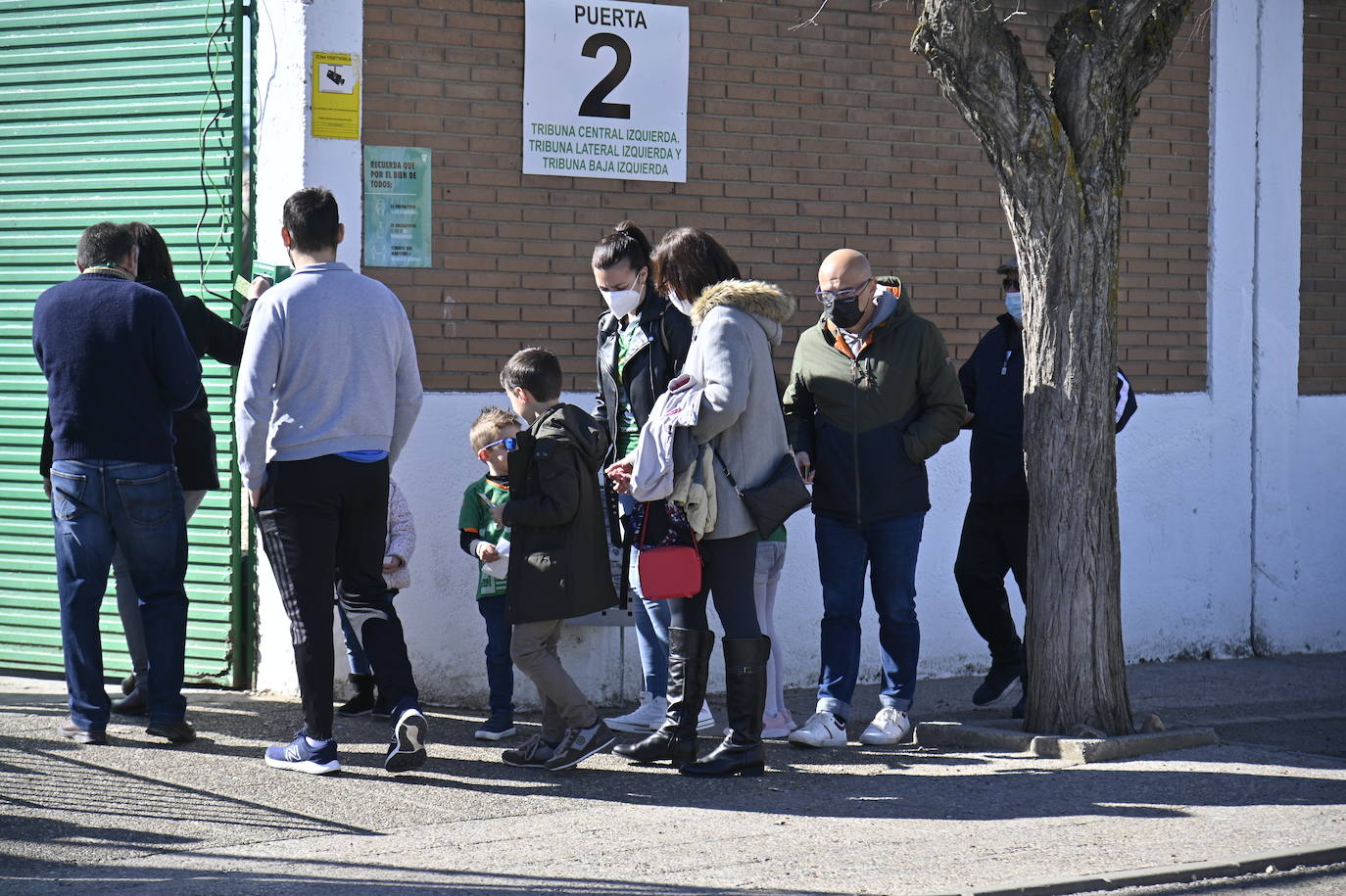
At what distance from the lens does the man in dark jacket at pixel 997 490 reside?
7324 millimetres

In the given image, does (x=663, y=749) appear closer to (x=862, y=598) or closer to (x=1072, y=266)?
(x=862, y=598)

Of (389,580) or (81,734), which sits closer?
(81,734)

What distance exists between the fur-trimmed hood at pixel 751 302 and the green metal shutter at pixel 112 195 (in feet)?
8.95

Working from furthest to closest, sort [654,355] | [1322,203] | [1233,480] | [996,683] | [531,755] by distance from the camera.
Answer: [1322,203], [1233,480], [996,683], [654,355], [531,755]

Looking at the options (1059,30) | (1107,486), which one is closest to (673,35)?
(1059,30)

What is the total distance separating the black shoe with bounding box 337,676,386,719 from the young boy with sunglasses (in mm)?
691

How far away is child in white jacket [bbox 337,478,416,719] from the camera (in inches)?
272

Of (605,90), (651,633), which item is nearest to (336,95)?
(605,90)

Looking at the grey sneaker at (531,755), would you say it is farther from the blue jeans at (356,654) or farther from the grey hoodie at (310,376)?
the grey hoodie at (310,376)

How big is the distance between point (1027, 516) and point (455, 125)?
3.26 m

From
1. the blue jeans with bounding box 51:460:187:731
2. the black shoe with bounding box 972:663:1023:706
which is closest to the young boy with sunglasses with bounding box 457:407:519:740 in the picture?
the blue jeans with bounding box 51:460:187:731

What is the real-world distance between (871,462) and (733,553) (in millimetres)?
859

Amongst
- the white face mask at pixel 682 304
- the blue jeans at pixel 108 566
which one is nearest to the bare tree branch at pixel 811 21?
the white face mask at pixel 682 304

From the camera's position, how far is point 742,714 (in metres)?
6.05
